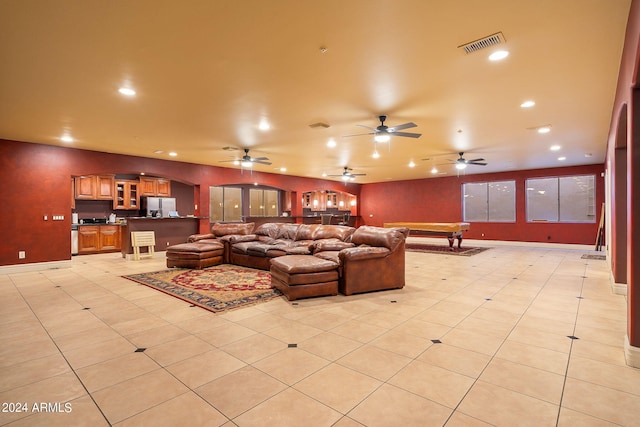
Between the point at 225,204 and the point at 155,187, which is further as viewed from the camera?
the point at 225,204

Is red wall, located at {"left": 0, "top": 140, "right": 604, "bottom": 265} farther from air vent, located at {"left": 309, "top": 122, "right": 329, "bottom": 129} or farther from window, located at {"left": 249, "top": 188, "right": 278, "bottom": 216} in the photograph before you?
air vent, located at {"left": 309, "top": 122, "right": 329, "bottom": 129}

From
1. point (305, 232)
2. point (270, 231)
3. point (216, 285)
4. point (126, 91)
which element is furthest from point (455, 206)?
point (126, 91)

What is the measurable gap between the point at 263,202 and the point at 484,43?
39.2 feet

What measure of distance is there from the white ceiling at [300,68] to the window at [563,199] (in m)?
5.54

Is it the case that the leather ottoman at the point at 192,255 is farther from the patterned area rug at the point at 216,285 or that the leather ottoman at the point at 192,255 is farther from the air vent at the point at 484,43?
the air vent at the point at 484,43

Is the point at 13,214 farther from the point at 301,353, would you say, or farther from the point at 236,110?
the point at 301,353

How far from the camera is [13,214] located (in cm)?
654

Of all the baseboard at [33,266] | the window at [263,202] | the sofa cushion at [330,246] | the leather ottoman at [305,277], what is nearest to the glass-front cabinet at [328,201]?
the window at [263,202]

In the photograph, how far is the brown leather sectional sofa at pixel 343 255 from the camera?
183 inches

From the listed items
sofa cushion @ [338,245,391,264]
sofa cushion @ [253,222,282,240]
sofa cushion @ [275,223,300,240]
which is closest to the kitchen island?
sofa cushion @ [253,222,282,240]

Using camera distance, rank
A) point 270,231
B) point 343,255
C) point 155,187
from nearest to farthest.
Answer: point 343,255 → point 270,231 → point 155,187

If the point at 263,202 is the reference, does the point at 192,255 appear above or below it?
below

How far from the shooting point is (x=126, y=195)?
33.7 ft

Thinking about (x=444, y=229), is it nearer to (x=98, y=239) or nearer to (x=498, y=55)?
(x=498, y=55)
